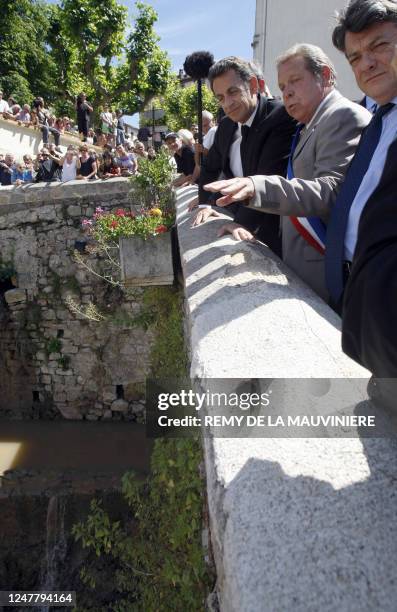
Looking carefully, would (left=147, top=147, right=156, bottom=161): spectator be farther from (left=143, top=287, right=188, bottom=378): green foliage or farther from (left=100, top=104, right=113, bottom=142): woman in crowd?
(left=100, top=104, right=113, bottom=142): woman in crowd

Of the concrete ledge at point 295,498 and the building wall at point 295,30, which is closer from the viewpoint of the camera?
the concrete ledge at point 295,498

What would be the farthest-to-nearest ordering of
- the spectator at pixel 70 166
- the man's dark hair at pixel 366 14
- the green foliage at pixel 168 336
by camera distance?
the spectator at pixel 70 166 → the green foliage at pixel 168 336 → the man's dark hair at pixel 366 14

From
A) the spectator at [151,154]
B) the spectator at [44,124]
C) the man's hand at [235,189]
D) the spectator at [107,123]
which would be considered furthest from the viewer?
the spectator at [107,123]

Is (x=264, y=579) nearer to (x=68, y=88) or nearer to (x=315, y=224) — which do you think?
(x=315, y=224)

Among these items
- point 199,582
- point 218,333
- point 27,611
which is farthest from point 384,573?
point 27,611

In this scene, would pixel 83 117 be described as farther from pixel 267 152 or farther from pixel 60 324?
pixel 267 152

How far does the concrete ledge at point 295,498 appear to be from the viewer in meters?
0.76

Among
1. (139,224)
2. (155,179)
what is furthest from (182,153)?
(139,224)

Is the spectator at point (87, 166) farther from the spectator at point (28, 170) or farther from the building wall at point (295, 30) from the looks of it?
the building wall at point (295, 30)

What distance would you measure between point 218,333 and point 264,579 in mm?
891

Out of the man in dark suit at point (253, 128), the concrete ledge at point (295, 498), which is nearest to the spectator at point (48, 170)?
the man in dark suit at point (253, 128)

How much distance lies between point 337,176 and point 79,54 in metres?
25.0

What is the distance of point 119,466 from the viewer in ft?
23.7

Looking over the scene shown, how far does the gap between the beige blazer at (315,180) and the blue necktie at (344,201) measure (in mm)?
206
